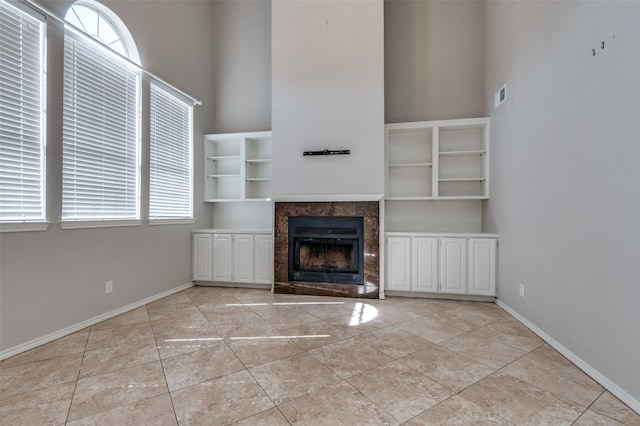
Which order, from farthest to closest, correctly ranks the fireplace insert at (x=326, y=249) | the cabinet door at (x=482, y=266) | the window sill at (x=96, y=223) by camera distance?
1. the fireplace insert at (x=326, y=249)
2. the cabinet door at (x=482, y=266)
3. the window sill at (x=96, y=223)

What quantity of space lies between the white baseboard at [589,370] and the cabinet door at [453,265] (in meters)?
0.81

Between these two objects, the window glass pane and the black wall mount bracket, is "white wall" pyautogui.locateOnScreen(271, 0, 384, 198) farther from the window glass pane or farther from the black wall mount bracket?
the window glass pane

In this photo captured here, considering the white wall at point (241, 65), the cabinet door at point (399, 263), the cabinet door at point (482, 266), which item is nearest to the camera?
the cabinet door at point (482, 266)

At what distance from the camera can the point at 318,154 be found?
3.97 meters

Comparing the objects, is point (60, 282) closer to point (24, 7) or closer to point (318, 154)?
point (24, 7)

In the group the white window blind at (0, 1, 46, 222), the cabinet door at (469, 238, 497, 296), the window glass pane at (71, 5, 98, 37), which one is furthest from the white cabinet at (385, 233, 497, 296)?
the window glass pane at (71, 5, 98, 37)

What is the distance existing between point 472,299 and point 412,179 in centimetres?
182

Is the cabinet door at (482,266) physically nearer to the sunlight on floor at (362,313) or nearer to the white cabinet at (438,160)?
the white cabinet at (438,160)

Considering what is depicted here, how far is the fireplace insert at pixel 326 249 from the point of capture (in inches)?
154

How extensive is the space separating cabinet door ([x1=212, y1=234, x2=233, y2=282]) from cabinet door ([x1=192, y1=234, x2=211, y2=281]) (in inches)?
3.9

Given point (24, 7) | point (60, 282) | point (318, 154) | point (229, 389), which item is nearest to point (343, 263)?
point (318, 154)

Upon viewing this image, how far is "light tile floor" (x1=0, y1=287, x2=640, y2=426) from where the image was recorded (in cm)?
156

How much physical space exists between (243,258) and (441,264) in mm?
2773

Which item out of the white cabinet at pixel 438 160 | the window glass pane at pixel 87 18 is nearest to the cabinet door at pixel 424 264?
the white cabinet at pixel 438 160
